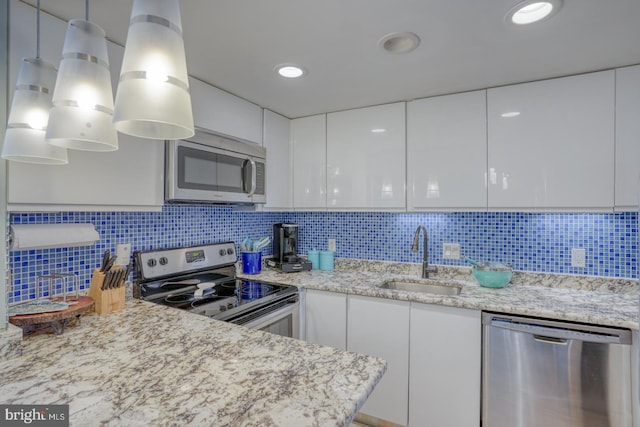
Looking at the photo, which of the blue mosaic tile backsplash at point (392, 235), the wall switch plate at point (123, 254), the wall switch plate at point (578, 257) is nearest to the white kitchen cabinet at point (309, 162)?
the blue mosaic tile backsplash at point (392, 235)

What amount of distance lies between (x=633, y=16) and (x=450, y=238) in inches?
58.5

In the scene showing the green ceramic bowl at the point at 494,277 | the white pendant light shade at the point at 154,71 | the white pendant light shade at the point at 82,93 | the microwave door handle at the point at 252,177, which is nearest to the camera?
the white pendant light shade at the point at 154,71

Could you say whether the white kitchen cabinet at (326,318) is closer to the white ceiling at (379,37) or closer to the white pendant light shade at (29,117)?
the white ceiling at (379,37)

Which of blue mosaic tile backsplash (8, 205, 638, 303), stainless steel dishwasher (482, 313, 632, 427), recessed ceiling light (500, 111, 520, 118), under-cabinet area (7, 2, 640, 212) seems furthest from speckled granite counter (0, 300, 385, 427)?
recessed ceiling light (500, 111, 520, 118)

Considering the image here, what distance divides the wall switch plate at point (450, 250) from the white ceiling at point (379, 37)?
3.59ft

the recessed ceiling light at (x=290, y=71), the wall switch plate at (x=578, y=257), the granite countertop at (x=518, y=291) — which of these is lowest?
the granite countertop at (x=518, y=291)

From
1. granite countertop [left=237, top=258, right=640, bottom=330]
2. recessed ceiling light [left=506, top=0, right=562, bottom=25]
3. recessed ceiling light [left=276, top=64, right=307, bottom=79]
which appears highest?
recessed ceiling light [left=276, top=64, right=307, bottom=79]

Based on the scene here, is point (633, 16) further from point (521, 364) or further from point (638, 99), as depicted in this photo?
point (521, 364)

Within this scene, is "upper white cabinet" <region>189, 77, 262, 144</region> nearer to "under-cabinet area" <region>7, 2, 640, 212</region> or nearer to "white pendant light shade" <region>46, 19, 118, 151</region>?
"under-cabinet area" <region>7, 2, 640, 212</region>

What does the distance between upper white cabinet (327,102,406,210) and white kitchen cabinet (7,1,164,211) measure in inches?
49.9

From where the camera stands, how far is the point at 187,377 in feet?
2.89

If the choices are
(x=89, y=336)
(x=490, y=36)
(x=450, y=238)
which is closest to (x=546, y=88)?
(x=490, y=36)

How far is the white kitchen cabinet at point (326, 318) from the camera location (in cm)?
202

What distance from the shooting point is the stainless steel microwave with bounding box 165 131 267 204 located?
5.41 feet
